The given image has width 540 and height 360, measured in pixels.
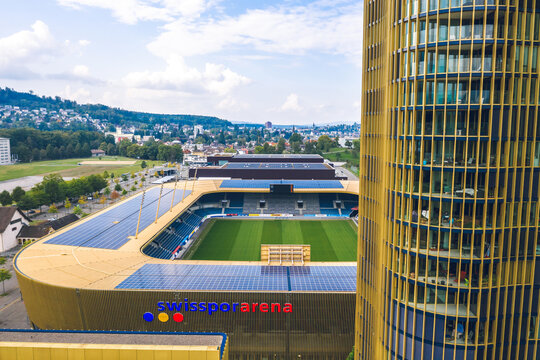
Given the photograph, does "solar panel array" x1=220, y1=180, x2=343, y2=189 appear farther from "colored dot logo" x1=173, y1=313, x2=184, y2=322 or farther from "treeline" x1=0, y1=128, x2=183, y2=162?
"treeline" x1=0, y1=128, x2=183, y2=162

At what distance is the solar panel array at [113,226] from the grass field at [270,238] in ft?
30.6

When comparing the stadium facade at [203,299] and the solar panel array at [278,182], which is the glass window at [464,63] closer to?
the stadium facade at [203,299]

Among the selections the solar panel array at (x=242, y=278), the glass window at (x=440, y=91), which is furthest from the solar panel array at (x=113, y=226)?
the glass window at (x=440, y=91)

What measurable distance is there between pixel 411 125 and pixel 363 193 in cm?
653

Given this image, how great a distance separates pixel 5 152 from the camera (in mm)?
169250

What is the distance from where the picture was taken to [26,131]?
183625 millimetres

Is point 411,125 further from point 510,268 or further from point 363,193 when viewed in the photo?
point 510,268

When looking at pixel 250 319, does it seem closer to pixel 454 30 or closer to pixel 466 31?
pixel 454 30

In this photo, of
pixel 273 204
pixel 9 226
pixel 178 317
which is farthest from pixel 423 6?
pixel 273 204

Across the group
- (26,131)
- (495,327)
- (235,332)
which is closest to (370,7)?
(495,327)

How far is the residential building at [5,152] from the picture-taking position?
167 metres

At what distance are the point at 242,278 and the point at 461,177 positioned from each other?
77.0 ft

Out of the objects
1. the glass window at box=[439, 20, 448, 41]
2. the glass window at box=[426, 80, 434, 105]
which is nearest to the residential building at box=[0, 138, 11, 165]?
the glass window at box=[426, 80, 434, 105]

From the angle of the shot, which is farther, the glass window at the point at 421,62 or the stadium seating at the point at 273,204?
the stadium seating at the point at 273,204
